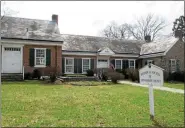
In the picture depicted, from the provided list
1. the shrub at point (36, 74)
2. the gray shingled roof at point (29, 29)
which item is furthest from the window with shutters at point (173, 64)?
the shrub at point (36, 74)

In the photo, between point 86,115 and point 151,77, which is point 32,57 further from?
point 151,77

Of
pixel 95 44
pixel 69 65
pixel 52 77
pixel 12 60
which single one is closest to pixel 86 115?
pixel 52 77

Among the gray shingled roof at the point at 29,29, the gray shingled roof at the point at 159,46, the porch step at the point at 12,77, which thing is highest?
the gray shingled roof at the point at 29,29

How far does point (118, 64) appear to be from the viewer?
31.5 m

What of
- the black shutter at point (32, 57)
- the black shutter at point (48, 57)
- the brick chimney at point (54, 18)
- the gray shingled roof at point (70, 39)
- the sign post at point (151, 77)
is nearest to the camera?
the sign post at point (151, 77)

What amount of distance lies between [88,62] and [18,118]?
74.2ft

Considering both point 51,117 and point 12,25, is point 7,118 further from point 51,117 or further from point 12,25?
point 12,25

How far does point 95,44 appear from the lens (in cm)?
3198

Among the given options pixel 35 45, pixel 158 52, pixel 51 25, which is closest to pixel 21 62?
pixel 35 45

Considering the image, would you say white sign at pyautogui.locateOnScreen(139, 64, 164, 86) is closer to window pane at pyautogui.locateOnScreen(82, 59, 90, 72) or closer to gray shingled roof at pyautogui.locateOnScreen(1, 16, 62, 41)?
gray shingled roof at pyautogui.locateOnScreen(1, 16, 62, 41)

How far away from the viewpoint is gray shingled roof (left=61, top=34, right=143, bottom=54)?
29.8 meters

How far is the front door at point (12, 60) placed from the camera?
76.6ft

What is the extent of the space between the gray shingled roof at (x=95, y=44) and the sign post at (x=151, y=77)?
20477 millimetres

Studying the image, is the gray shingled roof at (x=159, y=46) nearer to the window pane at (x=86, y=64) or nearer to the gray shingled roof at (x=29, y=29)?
the window pane at (x=86, y=64)
